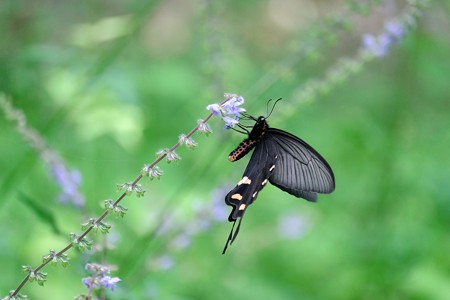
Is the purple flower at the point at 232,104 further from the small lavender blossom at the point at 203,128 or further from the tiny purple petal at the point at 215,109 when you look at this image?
the small lavender blossom at the point at 203,128

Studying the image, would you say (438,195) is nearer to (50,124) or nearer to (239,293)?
(239,293)

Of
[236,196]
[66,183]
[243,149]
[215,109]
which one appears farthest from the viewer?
[66,183]

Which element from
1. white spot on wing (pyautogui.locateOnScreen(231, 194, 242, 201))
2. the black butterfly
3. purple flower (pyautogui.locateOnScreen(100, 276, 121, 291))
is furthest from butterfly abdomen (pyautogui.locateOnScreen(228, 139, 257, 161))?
purple flower (pyautogui.locateOnScreen(100, 276, 121, 291))

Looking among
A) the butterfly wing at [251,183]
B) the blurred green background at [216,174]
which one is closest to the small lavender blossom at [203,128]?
the butterfly wing at [251,183]

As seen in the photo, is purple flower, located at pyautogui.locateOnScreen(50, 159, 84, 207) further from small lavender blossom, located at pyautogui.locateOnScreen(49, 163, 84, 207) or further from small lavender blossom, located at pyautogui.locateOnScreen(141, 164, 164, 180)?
small lavender blossom, located at pyautogui.locateOnScreen(141, 164, 164, 180)

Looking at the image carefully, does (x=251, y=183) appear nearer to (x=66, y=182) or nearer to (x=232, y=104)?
(x=232, y=104)

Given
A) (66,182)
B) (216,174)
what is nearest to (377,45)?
(66,182)
